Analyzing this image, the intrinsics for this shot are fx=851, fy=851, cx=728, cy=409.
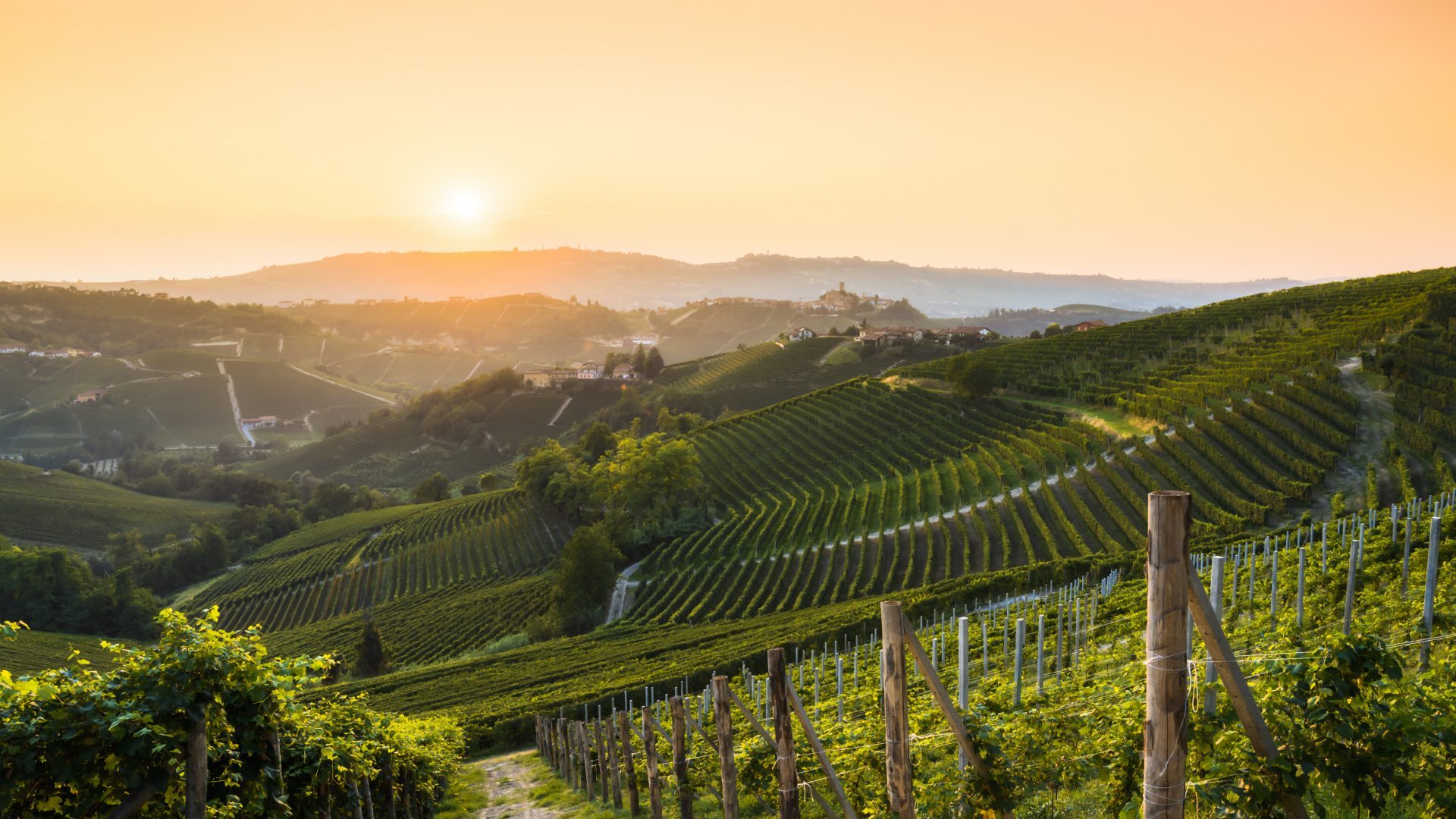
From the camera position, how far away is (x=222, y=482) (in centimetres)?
11231

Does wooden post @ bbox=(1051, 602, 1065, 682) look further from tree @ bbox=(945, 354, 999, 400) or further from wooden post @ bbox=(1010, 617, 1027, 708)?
tree @ bbox=(945, 354, 999, 400)

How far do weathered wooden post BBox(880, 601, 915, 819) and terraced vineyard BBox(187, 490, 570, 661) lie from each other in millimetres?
45976

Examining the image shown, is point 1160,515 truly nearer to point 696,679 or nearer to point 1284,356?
point 696,679

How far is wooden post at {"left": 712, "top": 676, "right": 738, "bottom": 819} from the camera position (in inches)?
288

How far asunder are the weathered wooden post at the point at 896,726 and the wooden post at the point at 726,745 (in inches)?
85.0

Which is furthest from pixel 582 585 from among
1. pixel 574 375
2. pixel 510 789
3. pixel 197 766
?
pixel 574 375

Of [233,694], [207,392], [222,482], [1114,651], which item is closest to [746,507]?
[1114,651]

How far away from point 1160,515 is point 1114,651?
983 centimetres

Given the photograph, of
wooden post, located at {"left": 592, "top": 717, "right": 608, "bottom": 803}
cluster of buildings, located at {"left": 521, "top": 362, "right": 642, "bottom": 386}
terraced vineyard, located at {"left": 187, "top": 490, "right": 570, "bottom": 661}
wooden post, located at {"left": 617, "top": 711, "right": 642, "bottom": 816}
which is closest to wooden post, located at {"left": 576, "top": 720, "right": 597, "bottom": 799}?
wooden post, located at {"left": 592, "top": 717, "right": 608, "bottom": 803}

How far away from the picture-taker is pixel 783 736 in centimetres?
640

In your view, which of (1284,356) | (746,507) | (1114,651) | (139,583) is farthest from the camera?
(139,583)

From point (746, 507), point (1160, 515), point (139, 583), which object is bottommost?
point (139, 583)

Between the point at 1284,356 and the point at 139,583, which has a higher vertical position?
the point at 1284,356

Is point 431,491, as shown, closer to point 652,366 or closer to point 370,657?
point 652,366
